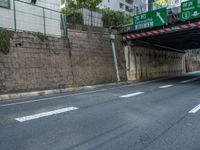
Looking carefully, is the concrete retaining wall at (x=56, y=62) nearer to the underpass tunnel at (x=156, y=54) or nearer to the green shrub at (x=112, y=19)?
the green shrub at (x=112, y=19)

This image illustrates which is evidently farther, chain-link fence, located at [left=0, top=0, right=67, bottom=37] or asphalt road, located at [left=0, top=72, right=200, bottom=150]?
chain-link fence, located at [left=0, top=0, right=67, bottom=37]

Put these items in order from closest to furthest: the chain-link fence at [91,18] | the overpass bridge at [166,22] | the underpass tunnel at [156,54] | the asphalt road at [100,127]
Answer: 1. the asphalt road at [100,127]
2. the overpass bridge at [166,22]
3. the chain-link fence at [91,18]
4. the underpass tunnel at [156,54]

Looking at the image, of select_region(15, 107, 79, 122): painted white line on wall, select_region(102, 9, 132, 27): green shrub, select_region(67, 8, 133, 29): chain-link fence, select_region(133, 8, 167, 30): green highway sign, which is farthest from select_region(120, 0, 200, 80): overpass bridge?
select_region(15, 107, 79, 122): painted white line on wall

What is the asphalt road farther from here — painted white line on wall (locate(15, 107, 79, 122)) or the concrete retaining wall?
the concrete retaining wall

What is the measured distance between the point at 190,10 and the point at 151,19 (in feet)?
11.6

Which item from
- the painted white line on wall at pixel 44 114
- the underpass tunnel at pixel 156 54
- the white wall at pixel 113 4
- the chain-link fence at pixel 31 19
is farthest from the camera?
the white wall at pixel 113 4

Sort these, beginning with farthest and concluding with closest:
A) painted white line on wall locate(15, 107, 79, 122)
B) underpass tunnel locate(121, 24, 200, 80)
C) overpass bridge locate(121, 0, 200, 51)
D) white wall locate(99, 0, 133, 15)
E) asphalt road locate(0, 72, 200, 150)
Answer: white wall locate(99, 0, 133, 15), underpass tunnel locate(121, 24, 200, 80), overpass bridge locate(121, 0, 200, 51), painted white line on wall locate(15, 107, 79, 122), asphalt road locate(0, 72, 200, 150)

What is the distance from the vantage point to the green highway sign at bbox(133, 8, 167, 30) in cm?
2038

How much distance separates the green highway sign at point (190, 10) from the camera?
1850 cm

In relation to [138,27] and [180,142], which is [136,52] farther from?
[180,142]

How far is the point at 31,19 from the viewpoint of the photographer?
1788cm

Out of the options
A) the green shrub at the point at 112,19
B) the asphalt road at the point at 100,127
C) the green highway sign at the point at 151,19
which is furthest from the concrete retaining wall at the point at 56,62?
the asphalt road at the point at 100,127

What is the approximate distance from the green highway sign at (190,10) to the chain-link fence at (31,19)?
878cm

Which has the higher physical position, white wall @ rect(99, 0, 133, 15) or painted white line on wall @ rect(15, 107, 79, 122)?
white wall @ rect(99, 0, 133, 15)
